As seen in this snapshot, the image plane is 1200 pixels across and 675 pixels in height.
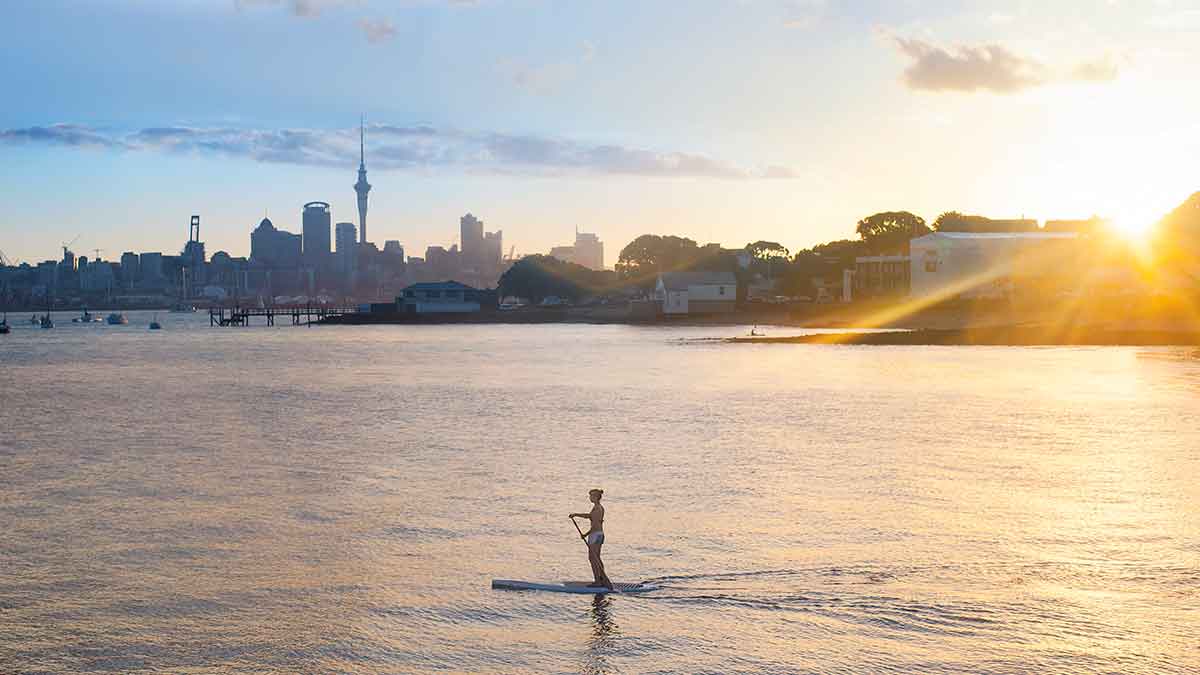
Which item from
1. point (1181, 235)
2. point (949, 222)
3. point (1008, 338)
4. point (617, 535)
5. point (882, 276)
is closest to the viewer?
point (617, 535)

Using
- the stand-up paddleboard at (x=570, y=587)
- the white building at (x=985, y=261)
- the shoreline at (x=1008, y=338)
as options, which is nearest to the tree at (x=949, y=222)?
the white building at (x=985, y=261)

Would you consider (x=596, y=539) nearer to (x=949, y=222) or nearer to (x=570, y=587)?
(x=570, y=587)

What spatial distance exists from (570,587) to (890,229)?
597ft

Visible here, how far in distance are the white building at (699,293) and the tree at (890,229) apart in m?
24.0

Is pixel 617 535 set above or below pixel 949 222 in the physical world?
below

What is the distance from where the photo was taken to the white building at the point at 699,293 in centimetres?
18188

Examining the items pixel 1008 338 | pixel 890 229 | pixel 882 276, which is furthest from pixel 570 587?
pixel 890 229

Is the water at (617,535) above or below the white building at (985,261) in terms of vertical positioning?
below

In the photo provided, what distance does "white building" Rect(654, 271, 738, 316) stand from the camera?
181875 mm

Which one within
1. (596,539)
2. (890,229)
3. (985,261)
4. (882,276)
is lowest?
(596,539)

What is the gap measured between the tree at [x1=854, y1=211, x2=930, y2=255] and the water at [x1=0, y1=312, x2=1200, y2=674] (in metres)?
135

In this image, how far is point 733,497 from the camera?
28875mm

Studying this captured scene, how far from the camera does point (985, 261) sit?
135125 millimetres

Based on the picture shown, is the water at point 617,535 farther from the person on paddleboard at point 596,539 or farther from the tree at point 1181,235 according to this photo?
the tree at point 1181,235
